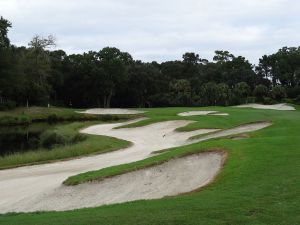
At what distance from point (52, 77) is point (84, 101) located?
14.9 m

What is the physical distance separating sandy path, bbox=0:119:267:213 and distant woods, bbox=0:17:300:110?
4951 cm

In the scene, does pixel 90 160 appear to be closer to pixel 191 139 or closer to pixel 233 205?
pixel 191 139

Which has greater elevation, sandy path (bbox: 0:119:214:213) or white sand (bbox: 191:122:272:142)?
white sand (bbox: 191:122:272:142)

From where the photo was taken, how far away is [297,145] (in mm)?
20859

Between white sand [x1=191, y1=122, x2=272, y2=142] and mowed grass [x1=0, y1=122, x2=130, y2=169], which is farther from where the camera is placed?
white sand [x1=191, y1=122, x2=272, y2=142]

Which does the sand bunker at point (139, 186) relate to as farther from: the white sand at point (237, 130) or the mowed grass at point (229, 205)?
the white sand at point (237, 130)

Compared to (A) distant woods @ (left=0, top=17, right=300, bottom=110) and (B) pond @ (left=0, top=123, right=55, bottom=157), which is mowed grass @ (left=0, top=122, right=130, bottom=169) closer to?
(B) pond @ (left=0, top=123, right=55, bottom=157)

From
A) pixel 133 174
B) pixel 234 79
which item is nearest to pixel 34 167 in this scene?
pixel 133 174

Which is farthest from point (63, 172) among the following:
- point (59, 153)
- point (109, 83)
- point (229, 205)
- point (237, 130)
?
point (109, 83)

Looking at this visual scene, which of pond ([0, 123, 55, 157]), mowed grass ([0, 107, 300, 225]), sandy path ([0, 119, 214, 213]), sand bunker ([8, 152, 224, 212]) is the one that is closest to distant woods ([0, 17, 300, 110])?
pond ([0, 123, 55, 157])

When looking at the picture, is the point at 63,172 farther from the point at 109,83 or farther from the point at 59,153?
the point at 109,83

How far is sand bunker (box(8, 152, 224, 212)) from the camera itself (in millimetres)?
16984

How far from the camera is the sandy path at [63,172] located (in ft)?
57.4

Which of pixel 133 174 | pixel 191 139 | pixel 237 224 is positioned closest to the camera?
pixel 237 224
